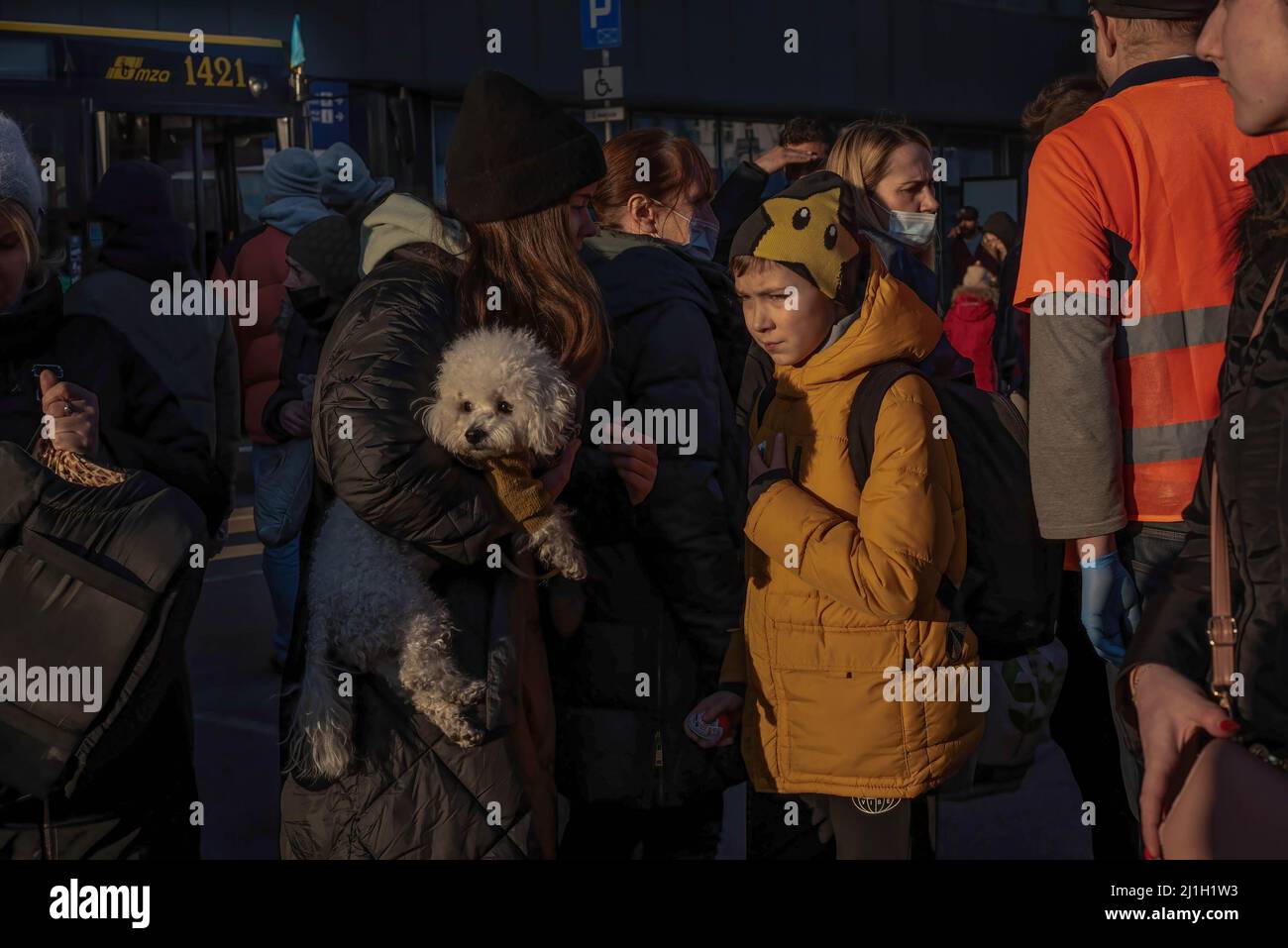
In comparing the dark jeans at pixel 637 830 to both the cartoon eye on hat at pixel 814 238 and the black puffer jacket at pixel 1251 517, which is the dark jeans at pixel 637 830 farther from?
the black puffer jacket at pixel 1251 517

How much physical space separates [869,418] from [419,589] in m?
1.05

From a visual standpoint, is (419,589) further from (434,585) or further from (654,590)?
(654,590)

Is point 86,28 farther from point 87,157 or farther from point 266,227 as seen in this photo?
point 266,227

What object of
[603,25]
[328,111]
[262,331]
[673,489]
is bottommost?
[673,489]

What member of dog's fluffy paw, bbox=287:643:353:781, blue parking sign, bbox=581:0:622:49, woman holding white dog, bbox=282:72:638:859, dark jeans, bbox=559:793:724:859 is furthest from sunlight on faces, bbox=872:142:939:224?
blue parking sign, bbox=581:0:622:49

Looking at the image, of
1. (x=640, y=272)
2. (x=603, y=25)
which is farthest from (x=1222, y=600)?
(x=603, y=25)

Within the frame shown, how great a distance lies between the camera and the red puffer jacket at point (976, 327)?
942cm

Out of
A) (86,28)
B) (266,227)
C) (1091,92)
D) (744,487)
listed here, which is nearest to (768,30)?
(86,28)

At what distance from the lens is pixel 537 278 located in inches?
121

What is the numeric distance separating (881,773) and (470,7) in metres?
17.9

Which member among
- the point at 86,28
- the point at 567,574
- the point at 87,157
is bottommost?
the point at 567,574

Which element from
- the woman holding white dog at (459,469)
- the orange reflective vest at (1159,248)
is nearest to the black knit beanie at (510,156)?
the woman holding white dog at (459,469)

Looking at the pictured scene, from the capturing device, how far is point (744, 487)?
3787 millimetres

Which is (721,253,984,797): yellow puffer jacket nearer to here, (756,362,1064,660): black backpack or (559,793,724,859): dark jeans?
(756,362,1064,660): black backpack
